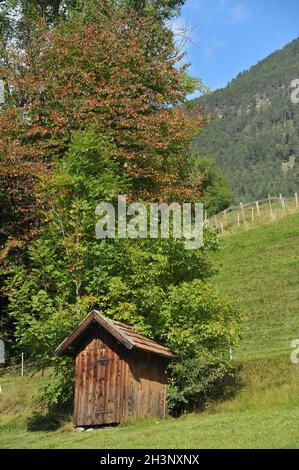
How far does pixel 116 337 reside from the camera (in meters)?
23.7

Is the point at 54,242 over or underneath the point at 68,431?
over

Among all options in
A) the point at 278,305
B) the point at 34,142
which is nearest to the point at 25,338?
the point at 34,142

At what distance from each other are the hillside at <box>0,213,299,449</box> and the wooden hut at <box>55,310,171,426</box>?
932 mm

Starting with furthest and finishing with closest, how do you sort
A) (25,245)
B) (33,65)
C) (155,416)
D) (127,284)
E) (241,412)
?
1. (33,65)
2. (25,245)
3. (127,284)
4. (155,416)
5. (241,412)

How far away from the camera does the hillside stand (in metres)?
18.5

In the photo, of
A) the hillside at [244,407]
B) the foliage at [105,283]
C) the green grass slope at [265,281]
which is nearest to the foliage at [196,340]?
the foliage at [105,283]

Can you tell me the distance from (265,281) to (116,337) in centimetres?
2067

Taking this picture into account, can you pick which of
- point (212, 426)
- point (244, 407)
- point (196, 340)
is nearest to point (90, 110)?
point (196, 340)

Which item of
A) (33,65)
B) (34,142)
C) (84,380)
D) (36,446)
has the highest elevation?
(33,65)

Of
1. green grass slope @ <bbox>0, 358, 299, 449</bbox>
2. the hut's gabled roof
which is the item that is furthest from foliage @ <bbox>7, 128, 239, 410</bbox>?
green grass slope @ <bbox>0, 358, 299, 449</bbox>

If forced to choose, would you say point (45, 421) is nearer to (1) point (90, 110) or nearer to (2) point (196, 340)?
(2) point (196, 340)

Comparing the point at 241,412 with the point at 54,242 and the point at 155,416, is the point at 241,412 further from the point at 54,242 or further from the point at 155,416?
the point at 54,242

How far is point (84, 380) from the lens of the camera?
24875 millimetres

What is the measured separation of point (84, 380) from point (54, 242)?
19.8 ft
